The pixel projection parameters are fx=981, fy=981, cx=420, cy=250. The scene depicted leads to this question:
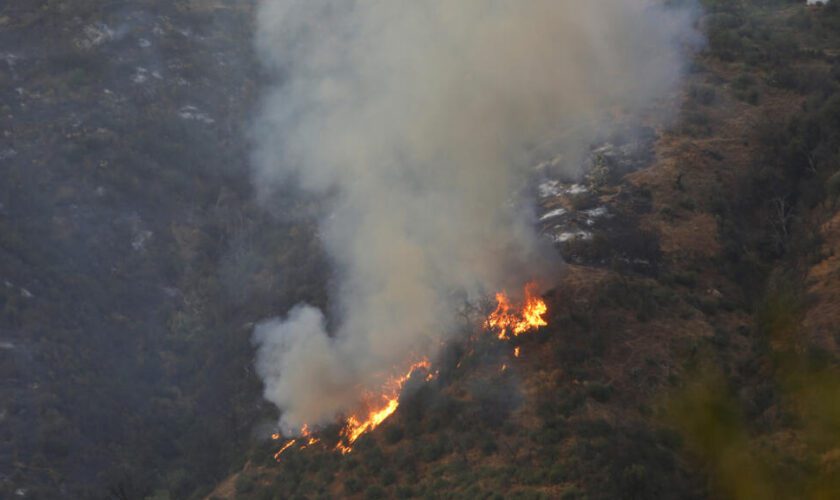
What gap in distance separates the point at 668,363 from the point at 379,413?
11.8 meters

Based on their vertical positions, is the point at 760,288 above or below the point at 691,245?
below

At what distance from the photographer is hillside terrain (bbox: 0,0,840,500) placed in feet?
107

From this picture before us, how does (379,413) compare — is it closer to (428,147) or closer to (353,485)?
(353,485)

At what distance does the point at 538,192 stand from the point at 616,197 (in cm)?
394

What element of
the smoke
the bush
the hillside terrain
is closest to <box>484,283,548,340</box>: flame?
the hillside terrain

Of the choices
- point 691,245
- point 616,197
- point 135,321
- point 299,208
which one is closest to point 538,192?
point 616,197

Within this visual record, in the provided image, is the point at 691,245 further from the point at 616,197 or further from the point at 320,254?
the point at 320,254

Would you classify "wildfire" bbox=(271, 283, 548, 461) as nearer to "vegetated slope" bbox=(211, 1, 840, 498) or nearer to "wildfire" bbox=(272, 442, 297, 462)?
"wildfire" bbox=(272, 442, 297, 462)

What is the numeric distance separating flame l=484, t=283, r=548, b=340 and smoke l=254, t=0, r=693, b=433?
2.72 ft

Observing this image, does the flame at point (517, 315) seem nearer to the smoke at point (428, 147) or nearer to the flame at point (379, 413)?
the smoke at point (428, 147)

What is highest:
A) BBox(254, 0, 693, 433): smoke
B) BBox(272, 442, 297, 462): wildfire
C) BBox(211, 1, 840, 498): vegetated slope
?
BBox(254, 0, 693, 433): smoke

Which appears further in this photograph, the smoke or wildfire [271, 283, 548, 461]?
the smoke

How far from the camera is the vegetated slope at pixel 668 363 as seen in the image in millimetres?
30797

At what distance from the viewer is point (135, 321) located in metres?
54.8
